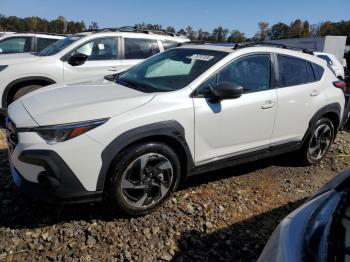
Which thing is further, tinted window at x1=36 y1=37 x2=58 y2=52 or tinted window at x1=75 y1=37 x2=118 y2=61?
tinted window at x1=36 y1=37 x2=58 y2=52

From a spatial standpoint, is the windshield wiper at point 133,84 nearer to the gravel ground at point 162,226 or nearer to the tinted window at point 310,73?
the gravel ground at point 162,226

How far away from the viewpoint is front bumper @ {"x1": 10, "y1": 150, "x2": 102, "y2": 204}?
301cm

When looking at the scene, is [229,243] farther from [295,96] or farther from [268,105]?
[295,96]

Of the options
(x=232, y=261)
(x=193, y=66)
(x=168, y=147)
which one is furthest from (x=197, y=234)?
(x=193, y=66)

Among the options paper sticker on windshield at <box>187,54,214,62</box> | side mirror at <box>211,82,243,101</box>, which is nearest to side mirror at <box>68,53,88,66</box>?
paper sticker on windshield at <box>187,54,214,62</box>

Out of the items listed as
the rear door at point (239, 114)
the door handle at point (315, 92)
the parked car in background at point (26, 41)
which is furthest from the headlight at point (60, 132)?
the parked car in background at point (26, 41)

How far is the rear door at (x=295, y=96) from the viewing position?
4.45 m

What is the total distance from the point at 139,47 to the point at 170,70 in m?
3.87

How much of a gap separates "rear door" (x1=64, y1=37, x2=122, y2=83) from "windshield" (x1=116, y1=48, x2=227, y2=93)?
271 centimetres

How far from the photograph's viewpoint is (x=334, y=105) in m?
5.11

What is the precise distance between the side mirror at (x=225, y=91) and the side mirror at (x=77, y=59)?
3.98 meters

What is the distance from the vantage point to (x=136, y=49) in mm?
7855

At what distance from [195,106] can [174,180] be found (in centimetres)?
75

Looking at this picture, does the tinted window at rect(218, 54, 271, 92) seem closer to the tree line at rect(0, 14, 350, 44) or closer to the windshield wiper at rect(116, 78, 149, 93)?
the windshield wiper at rect(116, 78, 149, 93)
